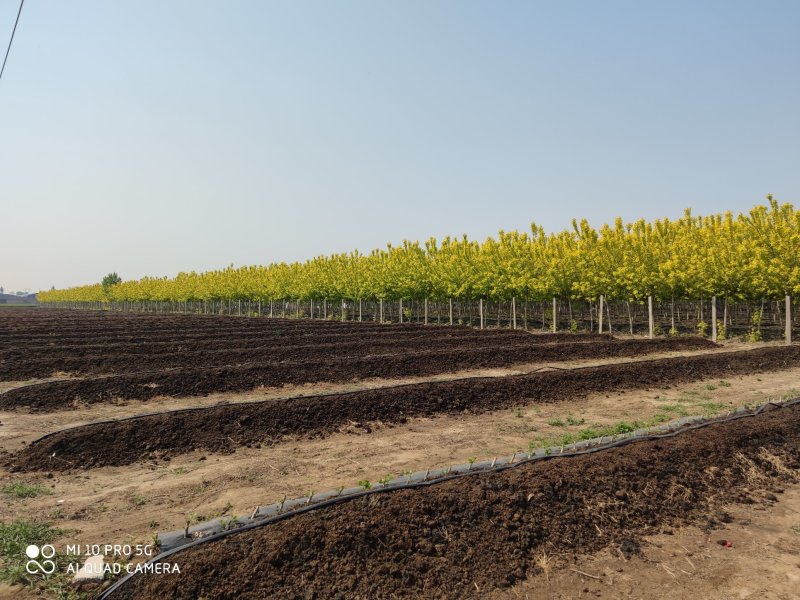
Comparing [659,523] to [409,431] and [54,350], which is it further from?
[54,350]

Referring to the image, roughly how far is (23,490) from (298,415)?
159 inches

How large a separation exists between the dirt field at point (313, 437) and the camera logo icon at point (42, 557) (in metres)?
0.24

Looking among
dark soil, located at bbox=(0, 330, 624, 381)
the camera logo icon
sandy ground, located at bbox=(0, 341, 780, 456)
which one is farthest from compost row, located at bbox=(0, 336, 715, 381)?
the camera logo icon

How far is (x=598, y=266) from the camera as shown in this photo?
30359mm

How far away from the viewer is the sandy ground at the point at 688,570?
4355mm

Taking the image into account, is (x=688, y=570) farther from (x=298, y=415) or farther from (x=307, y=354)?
(x=307, y=354)

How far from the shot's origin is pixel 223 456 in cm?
818

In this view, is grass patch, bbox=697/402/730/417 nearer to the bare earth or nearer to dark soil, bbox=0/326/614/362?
the bare earth

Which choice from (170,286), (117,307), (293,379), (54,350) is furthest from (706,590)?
(117,307)

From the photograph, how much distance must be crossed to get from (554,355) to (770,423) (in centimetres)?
1011

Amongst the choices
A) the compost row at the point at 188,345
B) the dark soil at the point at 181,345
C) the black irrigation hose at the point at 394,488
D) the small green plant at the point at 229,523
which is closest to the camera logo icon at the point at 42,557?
the black irrigation hose at the point at 394,488

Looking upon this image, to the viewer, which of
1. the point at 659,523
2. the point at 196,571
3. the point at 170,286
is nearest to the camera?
the point at 196,571

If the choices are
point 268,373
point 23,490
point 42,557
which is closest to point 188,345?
point 268,373

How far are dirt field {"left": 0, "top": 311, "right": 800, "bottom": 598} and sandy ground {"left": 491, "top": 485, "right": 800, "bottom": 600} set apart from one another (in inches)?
1.4
